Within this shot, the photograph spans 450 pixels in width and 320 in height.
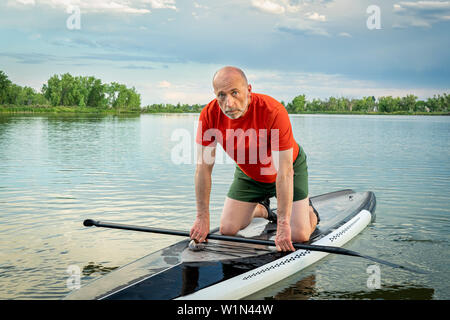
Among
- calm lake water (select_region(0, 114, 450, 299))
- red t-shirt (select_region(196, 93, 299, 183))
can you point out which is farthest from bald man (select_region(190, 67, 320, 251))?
calm lake water (select_region(0, 114, 450, 299))

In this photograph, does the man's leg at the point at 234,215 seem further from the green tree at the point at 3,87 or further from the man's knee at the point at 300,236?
the green tree at the point at 3,87

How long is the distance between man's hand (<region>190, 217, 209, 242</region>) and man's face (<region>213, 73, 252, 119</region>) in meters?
1.25

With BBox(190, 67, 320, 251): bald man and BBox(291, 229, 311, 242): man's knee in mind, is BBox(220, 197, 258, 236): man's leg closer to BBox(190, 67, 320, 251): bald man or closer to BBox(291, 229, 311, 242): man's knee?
BBox(190, 67, 320, 251): bald man

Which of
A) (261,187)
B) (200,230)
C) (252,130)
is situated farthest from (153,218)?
(252,130)

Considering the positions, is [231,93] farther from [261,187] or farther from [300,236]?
[300,236]

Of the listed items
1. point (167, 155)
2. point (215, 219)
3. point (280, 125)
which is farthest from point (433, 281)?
point (167, 155)

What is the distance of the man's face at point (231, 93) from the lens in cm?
446

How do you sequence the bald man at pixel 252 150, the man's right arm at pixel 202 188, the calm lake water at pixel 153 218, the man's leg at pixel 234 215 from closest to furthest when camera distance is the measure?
the bald man at pixel 252 150, the man's right arm at pixel 202 188, the calm lake water at pixel 153 218, the man's leg at pixel 234 215

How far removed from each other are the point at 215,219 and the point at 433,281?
401 cm

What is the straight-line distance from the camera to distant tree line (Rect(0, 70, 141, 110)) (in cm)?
11100

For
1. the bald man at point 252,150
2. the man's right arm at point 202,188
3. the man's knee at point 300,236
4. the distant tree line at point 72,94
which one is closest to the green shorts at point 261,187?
the bald man at point 252,150

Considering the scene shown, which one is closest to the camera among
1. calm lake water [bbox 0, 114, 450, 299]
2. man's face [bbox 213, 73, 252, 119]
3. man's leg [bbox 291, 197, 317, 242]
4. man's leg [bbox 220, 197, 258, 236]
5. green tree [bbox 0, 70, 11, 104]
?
man's face [bbox 213, 73, 252, 119]

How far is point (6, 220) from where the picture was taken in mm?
7855

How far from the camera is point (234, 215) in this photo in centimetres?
594
